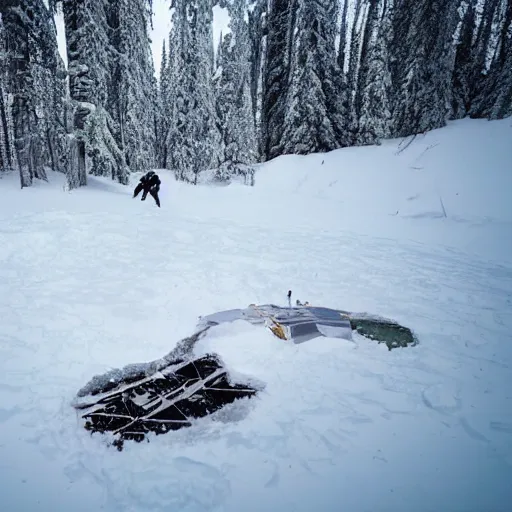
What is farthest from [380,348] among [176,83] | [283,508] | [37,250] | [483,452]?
[176,83]

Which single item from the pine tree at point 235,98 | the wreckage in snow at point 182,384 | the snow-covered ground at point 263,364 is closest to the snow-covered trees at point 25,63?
the snow-covered ground at point 263,364

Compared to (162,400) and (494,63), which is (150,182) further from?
(494,63)

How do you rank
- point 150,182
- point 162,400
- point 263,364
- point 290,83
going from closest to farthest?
point 162,400, point 263,364, point 150,182, point 290,83

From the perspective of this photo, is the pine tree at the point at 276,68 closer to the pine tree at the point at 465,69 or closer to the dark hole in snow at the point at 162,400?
the pine tree at the point at 465,69

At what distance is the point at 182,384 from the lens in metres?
3.46

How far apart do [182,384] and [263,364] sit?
94 cm

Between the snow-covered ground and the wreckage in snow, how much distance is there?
132mm

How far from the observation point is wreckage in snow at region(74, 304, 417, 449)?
293cm

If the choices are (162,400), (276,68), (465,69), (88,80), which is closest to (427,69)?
(465,69)

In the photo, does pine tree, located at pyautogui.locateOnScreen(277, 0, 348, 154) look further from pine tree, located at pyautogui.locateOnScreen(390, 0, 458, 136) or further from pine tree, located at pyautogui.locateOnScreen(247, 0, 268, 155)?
pine tree, located at pyautogui.locateOnScreen(247, 0, 268, 155)

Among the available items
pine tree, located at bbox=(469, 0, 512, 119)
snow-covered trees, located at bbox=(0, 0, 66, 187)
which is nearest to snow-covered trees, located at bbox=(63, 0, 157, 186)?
snow-covered trees, located at bbox=(0, 0, 66, 187)

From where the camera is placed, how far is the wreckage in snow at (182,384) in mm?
2934

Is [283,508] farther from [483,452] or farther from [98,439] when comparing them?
[483,452]

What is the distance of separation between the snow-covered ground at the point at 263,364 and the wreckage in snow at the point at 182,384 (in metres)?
0.13
